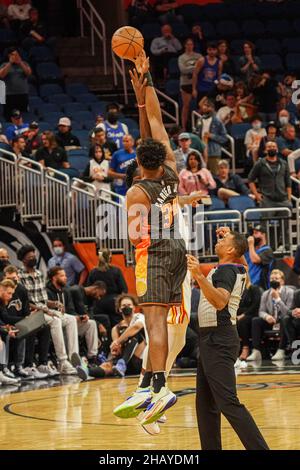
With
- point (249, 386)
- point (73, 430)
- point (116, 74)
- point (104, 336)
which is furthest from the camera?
point (116, 74)

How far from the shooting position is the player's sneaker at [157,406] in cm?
821

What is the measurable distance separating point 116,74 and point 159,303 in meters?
17.0

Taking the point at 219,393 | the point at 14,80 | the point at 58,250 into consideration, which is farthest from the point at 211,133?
the point at 219,393

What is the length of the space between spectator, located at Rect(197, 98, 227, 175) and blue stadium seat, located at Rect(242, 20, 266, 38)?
5049 millimetres

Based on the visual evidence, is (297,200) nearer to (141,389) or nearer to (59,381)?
(59,381)

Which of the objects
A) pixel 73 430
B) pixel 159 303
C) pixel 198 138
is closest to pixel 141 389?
pixel 159 303

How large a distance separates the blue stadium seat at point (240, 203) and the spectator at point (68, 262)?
8.74 feet

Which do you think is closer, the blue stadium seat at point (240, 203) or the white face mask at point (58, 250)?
the white face mask at point (58, 250)

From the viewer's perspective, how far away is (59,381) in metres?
15.6

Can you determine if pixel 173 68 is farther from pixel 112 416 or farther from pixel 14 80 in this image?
pixel 112 416

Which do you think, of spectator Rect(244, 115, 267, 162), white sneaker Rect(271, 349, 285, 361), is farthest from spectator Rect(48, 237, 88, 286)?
spectator Rect(244, 115, 267, 162)

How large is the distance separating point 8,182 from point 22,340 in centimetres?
392

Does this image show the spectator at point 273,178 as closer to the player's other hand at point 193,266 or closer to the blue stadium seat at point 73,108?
the blue stadium seat at point 73,108

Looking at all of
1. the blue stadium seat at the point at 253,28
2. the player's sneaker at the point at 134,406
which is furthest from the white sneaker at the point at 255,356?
the blue stadium seat at the point at 253,28
